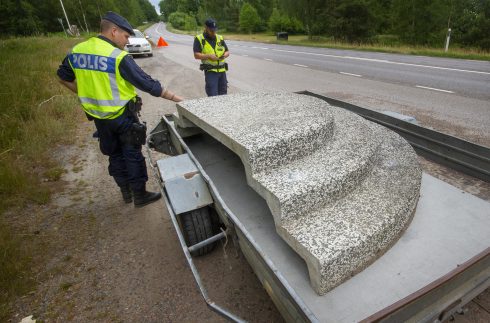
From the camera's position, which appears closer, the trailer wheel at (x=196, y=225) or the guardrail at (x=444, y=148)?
the trailer wheel at (x=196, y=225)

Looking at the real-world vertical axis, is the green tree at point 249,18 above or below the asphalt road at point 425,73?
above

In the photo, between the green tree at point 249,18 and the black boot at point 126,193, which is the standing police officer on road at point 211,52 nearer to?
the black boot at point 126,193

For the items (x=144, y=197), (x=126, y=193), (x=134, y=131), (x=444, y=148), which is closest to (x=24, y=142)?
(x=126, y=193)

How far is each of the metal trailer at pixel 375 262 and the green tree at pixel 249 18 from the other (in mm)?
54834

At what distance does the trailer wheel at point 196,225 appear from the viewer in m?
2.34

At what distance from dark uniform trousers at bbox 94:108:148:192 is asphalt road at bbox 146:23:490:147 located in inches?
187

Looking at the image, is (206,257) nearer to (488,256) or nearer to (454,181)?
(488,256)

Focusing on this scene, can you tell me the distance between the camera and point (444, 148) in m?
3.07

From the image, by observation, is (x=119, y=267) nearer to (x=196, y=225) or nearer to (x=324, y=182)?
(x=196, y=225)

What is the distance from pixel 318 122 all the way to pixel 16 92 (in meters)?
7.47

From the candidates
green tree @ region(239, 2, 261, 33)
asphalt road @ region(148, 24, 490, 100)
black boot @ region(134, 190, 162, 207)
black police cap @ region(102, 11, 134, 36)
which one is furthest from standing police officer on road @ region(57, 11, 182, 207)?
green tree @ region(239, 2, 261, 33)

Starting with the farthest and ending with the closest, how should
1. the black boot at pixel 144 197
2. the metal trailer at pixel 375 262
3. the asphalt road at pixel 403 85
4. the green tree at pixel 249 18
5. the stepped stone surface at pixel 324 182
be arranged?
the green tree at pixel 249 18, the asphalt road at pixel 403 85, the black boot at pixel 144 197, the stepped stone surface at pixel 324 182, the metal trailer at pixel 375 262

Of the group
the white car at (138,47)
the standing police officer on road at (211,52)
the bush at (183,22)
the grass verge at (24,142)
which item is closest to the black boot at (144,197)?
the grass verge at (24,142)

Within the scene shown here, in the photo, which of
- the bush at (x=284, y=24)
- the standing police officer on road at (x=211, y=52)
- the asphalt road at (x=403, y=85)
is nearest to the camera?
the standing police officer on road at (x=211, y=52)
